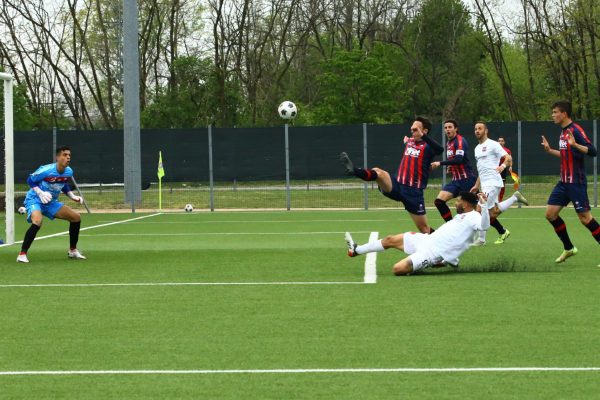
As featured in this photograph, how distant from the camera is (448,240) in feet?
42.9

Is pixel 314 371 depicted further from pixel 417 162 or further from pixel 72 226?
pixel 72 226

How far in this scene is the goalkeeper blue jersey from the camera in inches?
640

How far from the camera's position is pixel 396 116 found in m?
54.9

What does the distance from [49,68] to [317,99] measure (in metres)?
16.3

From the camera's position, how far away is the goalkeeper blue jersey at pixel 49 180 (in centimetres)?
1625

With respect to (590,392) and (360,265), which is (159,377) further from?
(360,265)

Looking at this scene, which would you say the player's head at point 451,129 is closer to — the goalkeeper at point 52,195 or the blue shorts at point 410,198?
the blue shorts at point 410,198

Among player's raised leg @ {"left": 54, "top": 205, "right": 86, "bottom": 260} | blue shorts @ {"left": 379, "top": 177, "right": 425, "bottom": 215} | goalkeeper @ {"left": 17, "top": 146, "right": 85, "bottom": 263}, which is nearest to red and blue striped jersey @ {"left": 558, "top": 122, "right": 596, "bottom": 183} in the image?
blue shorts @ {"left": 379, "top": 177, "right": 425, "bottom": 215}

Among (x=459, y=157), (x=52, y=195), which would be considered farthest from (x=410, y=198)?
(x=52, y=195)

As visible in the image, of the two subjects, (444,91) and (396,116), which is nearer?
(396,116)

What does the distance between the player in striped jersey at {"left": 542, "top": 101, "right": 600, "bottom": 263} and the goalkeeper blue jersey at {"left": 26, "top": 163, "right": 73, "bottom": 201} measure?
6949mm

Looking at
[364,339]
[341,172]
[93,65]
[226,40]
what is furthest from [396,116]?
[364,339]

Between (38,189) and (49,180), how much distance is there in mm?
206

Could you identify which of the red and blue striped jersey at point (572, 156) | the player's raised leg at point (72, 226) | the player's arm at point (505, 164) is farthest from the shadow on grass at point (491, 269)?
the player's raised leg at point (72, 226)
